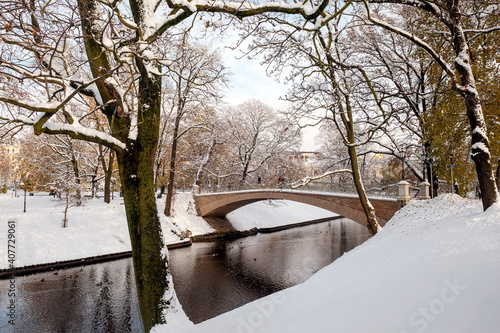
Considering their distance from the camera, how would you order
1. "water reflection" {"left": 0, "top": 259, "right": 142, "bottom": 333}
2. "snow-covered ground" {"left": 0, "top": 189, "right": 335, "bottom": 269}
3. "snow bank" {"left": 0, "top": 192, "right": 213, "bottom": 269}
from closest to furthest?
"water reflection" {"left": 0, "top": 259, "right": 142, "bottom": 333} < "snow bank" {"left": 0, "top": 192, "right": 213, "bottom": 269} < "snow-covered ground" {"left": 0, "top": 189, "right": 335, "bottom": 269}

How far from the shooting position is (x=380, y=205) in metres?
13.1

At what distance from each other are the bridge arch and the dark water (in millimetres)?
3252

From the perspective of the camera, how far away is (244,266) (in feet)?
50.9

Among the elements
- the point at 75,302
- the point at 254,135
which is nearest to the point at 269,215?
the point at 254,135

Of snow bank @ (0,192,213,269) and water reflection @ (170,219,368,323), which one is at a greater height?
snow bank @ (0,192,213,269)

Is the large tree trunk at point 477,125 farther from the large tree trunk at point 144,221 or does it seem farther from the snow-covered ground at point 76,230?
the snow-covered ground at point 76,230

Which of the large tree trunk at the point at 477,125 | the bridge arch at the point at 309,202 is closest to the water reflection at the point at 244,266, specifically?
the bridge arch at the point at 309,202

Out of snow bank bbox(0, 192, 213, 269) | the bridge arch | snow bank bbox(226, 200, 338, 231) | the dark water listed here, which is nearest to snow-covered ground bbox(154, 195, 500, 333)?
the dark water

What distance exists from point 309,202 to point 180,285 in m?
9.65

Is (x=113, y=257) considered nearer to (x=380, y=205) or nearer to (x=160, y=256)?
(x=160, y=256)

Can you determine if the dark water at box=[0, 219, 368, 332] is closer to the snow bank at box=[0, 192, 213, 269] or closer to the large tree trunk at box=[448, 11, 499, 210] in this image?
the snow bank at box=[0, 192, 213, 269]

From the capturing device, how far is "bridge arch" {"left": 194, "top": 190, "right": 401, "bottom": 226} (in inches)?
511

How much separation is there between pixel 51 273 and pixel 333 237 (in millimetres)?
19063

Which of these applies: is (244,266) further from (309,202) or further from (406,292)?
(406,292)
